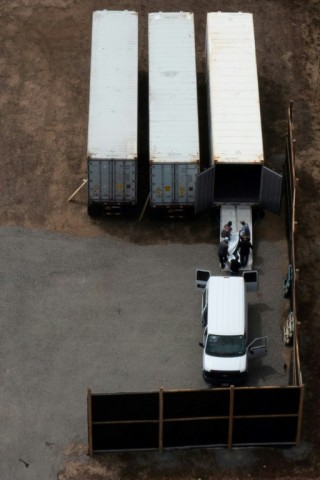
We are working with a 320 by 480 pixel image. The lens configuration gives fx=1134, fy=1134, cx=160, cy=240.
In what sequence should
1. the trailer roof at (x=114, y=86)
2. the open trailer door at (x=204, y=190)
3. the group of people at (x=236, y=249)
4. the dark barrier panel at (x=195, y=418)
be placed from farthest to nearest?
the trailer roof at (x=114, y=86), the open trailer door at (x=204, y=190), the group of people at (x=236, y=249), the dark barrier panel at (x=195, y=418)

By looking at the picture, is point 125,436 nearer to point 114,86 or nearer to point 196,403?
point 196,403

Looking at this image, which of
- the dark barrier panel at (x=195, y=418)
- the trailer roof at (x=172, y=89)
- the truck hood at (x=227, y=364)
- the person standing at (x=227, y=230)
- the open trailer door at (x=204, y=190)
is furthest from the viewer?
the trailer roof at (x=172, y=89)

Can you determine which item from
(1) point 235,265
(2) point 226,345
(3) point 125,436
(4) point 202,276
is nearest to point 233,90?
(1) point 235,265

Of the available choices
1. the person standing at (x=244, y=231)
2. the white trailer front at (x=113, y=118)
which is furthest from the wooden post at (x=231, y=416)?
the white trailer front at (x=113, y=118)

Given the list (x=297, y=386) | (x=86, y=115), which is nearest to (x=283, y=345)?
(x=297, y=386)

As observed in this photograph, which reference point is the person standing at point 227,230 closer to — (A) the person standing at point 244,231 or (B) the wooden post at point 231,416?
(A) the person standing at point 244,231

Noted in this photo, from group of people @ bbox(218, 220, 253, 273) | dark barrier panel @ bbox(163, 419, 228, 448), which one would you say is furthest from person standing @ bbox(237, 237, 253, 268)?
dark barrier panel @ bbox(163, 419, 228, 448)

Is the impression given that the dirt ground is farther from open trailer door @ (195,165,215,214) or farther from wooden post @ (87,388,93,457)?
open trailer door @ (195,165,215,214)
